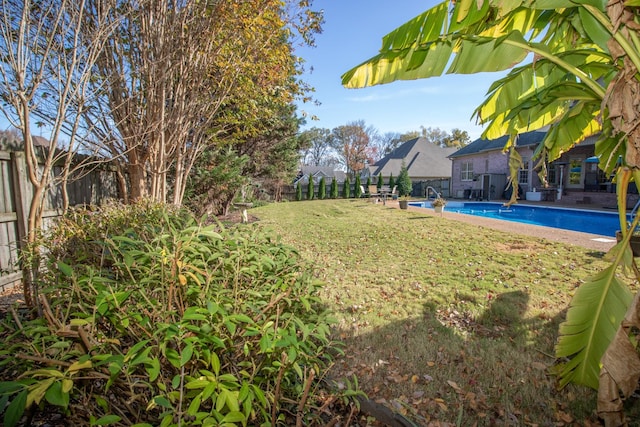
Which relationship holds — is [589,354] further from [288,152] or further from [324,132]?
[324,132]

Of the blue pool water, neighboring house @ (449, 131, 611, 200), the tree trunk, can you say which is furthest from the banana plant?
neighboring house @ (449, 131, 611, 200)

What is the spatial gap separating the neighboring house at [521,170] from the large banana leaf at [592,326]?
18443 mm

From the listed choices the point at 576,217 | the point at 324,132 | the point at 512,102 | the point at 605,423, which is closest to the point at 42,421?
the point at 605,423

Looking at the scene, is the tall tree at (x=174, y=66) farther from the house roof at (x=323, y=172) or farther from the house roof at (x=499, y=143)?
the house roof at (x=323, y=172)

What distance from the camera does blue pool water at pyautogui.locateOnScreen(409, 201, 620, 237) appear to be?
39.1ft

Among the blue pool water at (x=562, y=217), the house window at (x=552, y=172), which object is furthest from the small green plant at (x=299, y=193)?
the house window at (x=552, y=172)

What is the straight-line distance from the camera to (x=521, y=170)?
21906mm

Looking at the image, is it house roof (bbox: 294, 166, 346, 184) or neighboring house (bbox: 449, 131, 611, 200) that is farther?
house roof (bbox: 294, 166, 346, 184)

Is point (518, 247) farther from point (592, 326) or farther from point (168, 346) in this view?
point (168, 346)

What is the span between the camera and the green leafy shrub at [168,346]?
1.10 m

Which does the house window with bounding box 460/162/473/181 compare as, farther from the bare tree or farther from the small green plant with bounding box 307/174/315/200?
the bare tree

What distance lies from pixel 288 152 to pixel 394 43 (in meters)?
16.3

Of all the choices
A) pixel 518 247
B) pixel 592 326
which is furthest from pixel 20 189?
pixel 518 247

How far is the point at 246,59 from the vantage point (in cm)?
689
